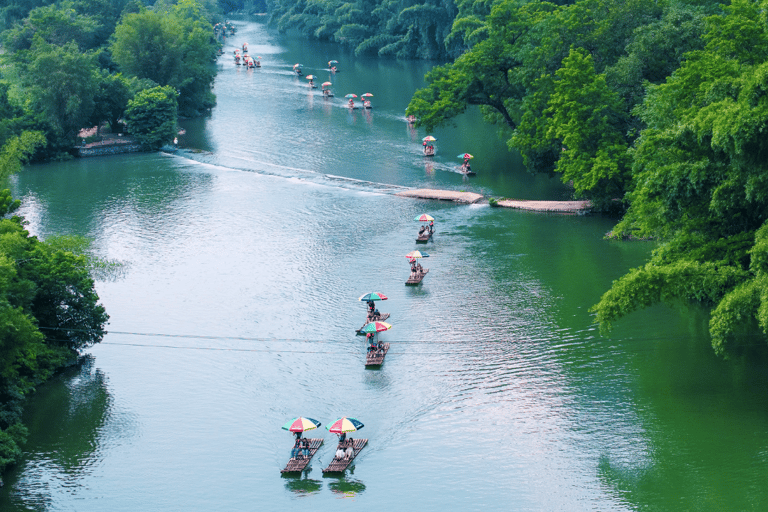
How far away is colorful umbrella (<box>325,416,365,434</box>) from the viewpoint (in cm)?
3659

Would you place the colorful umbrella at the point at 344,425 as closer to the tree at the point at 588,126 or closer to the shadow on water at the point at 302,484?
the shadow on water at the point at 302,484

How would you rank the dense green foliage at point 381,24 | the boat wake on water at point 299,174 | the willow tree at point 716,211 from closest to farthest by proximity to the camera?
the willow tree at point 716,211 < the boat wake on water at point 299,174 < the dense green foliage at point 381,24

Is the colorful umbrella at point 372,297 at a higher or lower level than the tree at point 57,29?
lower

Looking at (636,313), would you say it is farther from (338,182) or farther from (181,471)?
(338,182)

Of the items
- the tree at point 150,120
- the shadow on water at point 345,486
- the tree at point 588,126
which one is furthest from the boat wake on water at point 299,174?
the shadow on water at point 345,486

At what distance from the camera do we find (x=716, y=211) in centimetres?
3778

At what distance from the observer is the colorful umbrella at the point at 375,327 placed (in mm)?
44906

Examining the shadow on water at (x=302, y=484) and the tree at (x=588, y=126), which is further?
the tree at (x=588, y=126)

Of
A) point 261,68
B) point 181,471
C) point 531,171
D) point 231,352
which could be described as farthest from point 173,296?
point 261,68

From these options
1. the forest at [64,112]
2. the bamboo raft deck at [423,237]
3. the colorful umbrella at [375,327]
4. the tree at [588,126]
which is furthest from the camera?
the tree at [588,126]

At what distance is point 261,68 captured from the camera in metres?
138

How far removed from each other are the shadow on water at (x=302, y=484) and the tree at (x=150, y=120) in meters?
61.5

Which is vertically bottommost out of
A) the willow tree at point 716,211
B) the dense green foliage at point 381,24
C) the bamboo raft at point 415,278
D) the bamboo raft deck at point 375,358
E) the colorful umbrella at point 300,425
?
the colorful umbrella at point 300,425

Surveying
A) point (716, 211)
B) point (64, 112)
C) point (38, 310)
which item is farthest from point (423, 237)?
point (64, 112)
